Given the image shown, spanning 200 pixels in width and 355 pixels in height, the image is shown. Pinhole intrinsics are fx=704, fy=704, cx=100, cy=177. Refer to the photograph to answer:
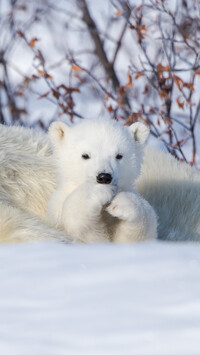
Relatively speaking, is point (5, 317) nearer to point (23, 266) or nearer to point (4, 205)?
point (23, 266)

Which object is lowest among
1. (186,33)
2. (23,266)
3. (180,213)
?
(180,213)

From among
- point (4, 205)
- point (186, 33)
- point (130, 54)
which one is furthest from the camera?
point (130, 54)

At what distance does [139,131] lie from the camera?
2.43 m

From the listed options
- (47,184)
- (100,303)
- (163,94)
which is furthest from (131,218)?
(163,94)

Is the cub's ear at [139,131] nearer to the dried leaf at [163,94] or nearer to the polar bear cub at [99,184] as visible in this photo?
the polar bear cub at [99,184]

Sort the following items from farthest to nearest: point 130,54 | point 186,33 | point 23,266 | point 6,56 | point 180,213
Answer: point 6,56 → point 130,54 → point 186,33 → point 180,213 → point 23,266

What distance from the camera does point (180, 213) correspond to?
2740 millimetres

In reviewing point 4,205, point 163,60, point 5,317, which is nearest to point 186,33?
A: point 163,60

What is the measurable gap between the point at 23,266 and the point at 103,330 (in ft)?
1.10

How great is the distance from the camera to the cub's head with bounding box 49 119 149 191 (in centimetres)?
222

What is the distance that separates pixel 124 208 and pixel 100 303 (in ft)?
3.28

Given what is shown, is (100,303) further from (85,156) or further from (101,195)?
(85,156)

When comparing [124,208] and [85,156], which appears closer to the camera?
[124,208]

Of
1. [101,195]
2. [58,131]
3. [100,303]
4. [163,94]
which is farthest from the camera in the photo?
[163,94]
